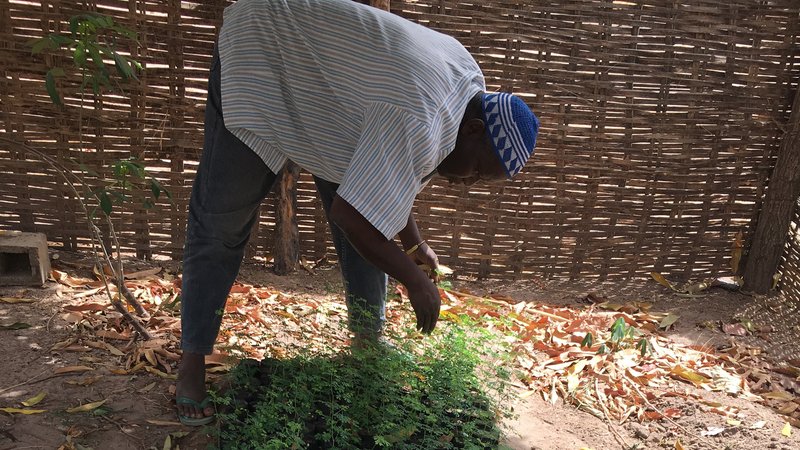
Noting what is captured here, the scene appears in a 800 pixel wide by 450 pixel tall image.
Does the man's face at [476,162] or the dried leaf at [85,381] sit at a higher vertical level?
the man's face at [476,162]

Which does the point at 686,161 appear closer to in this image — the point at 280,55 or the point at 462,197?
the point at 462,197

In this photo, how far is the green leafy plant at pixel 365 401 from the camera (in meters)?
2.33

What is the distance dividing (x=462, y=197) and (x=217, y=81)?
2.27m

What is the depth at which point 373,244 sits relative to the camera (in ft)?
6.70

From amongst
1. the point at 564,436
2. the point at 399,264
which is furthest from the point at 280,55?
the point at 564,436

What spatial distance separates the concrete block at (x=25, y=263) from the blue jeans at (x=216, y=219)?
A: 148cm

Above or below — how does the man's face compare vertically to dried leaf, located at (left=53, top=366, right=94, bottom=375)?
above

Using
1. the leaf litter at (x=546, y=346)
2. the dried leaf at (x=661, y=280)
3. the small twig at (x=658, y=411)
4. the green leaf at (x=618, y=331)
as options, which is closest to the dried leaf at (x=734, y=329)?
the leaf litter at (x=546, y=346)

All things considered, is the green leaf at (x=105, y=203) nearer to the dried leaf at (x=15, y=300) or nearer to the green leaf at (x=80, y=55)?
the green leaf at (x=80, y=55)

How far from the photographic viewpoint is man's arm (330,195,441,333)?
2.03 meters

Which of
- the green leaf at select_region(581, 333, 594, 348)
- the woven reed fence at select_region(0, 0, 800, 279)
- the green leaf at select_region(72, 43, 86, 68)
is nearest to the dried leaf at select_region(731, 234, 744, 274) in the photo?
the woven reed fence at select_region(0, 0, 800, 279)

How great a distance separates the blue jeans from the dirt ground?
360mm

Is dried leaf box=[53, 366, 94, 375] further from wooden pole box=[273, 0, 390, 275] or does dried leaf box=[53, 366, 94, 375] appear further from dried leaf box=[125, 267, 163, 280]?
wooden pole box=[273, 0, 390, 275]

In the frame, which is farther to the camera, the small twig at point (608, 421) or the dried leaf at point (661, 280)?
the dried leaf at point (661, 280)
